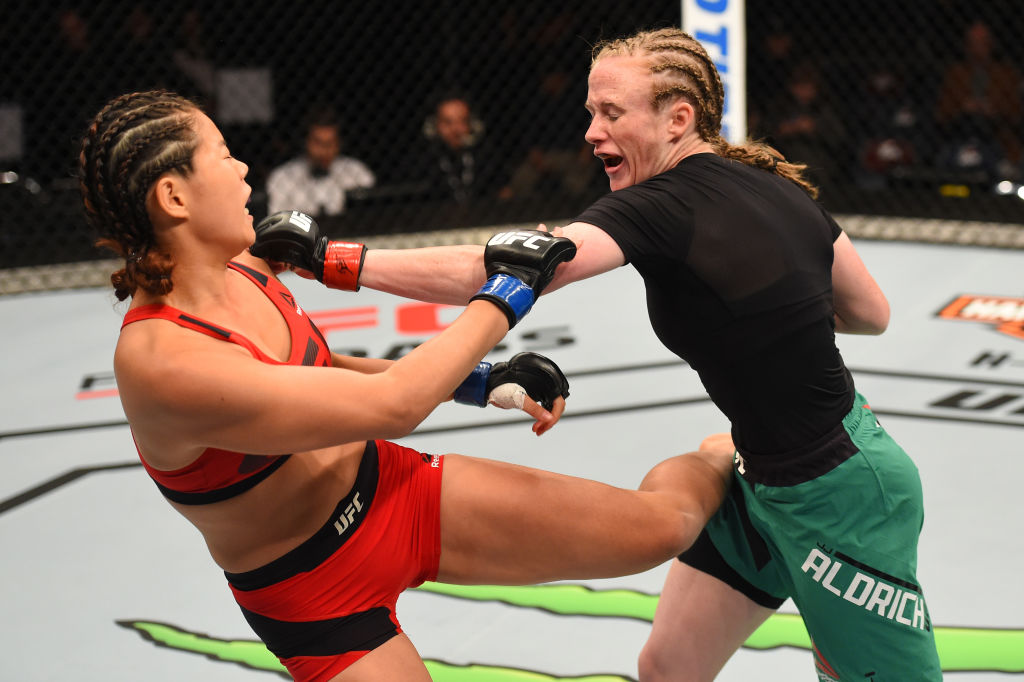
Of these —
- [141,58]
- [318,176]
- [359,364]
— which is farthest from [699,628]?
[141,58]

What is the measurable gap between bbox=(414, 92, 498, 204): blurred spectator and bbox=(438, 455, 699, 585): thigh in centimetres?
469

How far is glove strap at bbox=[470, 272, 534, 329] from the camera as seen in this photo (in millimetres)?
1462

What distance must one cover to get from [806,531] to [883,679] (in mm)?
242

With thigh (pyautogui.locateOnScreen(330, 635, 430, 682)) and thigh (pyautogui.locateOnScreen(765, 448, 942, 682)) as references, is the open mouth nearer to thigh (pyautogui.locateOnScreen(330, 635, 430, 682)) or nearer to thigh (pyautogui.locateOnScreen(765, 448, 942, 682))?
thigh (pyautogui.locateOnScreen(765, 448, 942, 682))

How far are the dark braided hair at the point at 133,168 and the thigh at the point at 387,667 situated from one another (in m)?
0.58

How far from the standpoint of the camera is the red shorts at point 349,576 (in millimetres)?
1583

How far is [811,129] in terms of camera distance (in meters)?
6.25

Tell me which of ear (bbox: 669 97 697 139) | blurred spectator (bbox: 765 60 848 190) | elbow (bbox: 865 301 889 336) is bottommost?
elbow (bbox: 865 301 889 336)

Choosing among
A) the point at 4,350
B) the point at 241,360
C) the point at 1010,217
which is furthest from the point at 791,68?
the point at 241,360

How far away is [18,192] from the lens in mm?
5609

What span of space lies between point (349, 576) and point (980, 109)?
564cm

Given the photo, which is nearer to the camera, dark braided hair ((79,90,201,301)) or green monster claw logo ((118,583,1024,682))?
dark braided hair ((79,90,201,301))

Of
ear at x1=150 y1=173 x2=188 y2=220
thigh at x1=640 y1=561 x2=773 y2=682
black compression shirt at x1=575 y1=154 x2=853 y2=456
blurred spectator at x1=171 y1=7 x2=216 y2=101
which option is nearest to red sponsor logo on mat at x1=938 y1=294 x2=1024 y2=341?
thigh at x1=640 y1=561 x2=773 y2=682

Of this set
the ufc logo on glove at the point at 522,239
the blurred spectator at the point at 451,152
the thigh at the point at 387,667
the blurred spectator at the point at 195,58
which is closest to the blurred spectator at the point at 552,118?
the blurred spectator at the point at 451,152
